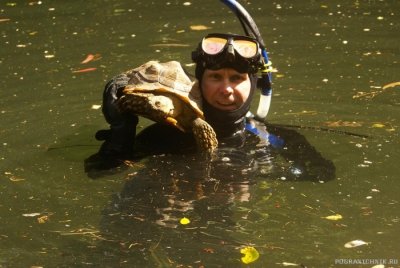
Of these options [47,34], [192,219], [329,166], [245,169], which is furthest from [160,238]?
[47,34]

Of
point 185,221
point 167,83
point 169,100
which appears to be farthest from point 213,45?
point 185,221

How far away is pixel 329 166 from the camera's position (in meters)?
5.95

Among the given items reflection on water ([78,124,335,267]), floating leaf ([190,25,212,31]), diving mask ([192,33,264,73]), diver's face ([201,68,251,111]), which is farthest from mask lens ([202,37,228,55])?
floating leaf ([190,25,212,31])

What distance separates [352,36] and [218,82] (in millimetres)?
4335

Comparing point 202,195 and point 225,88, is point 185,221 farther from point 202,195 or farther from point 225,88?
point 225,88

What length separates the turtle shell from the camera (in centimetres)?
576

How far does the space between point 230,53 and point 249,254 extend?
5.95 feet

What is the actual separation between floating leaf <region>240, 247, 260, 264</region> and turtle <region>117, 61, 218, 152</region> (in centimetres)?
137

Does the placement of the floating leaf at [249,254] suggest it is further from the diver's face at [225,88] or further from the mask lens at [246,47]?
the mask lens at [246,47]

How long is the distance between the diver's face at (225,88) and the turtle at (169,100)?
0.29ft

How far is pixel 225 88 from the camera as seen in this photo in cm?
596

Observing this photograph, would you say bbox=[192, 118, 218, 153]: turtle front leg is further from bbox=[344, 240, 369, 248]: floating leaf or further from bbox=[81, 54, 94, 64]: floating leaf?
bbox=[81, 54, 94, 64]: floating leaf

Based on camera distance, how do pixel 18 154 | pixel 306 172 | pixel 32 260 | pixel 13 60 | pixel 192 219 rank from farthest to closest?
pixel 13 60, pixel 18 154, pixel 306 172, pixel 192 219, pixel 32 260

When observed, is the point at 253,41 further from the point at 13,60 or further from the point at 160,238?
the point at 13,60
